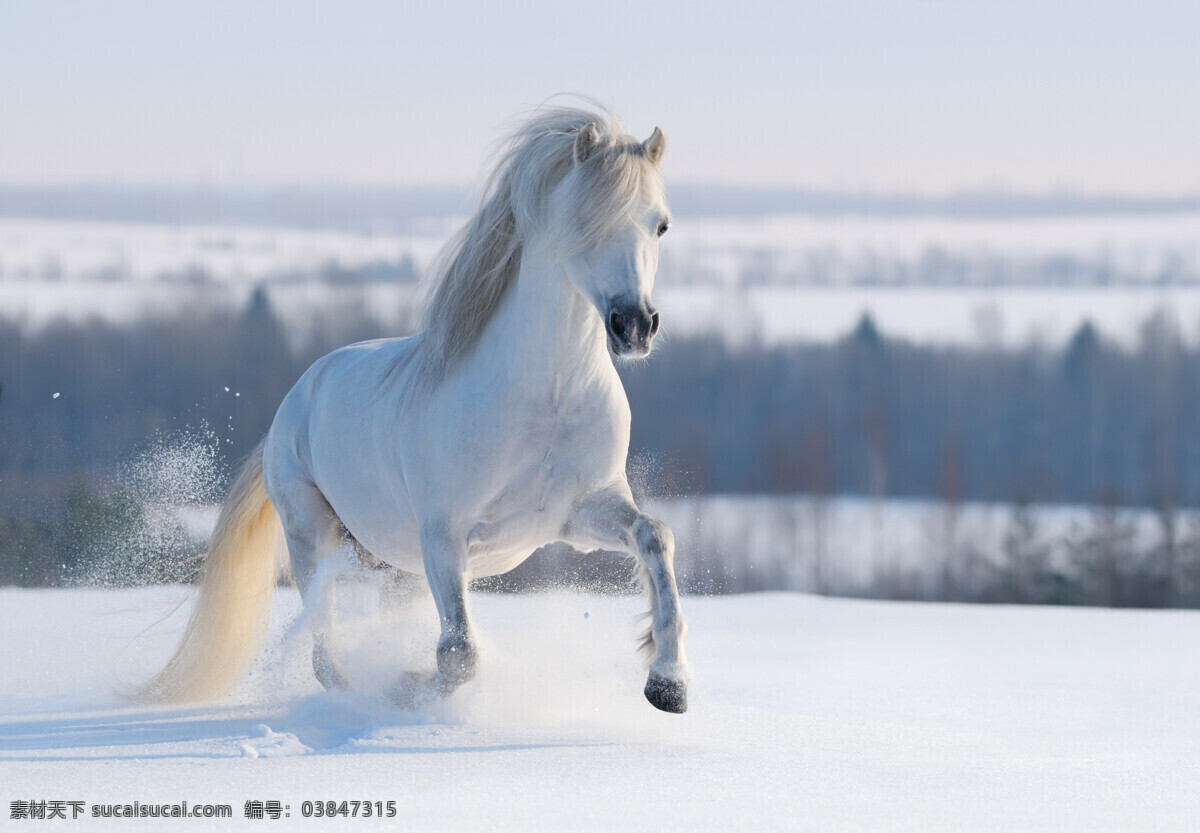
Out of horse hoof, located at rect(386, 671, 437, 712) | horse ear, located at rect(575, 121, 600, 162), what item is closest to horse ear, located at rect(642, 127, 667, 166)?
horse ear, located at rect(575, 121, 600, 162)

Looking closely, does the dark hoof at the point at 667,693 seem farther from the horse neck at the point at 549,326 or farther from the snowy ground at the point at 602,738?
the horse neck at the point at 549,326

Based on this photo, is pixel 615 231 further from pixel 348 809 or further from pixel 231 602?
pixel 231 602

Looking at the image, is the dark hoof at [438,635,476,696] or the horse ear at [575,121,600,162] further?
the dark hoof at [438,635,476,696]

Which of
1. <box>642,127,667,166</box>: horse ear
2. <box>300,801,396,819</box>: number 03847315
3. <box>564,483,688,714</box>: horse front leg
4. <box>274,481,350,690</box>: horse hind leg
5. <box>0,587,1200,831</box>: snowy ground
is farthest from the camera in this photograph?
<box>274,481,350,690</box>: horse hind leg

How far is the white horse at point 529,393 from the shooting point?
353cm

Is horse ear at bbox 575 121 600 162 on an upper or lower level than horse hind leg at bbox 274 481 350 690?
upper

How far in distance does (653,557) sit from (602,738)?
0.62 meters

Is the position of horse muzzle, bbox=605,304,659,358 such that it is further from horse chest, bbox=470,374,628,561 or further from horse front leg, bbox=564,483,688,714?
horse front leg, bbox=564,483,688,714

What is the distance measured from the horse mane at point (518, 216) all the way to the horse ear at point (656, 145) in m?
0.05

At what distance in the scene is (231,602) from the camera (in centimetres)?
535

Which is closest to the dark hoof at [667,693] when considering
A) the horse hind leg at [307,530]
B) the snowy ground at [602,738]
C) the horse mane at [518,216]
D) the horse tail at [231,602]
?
the snowy ground at [602,738]

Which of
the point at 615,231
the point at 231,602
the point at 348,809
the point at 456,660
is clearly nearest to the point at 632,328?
the point at 615,231

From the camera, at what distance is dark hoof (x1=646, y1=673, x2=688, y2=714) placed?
3.46m

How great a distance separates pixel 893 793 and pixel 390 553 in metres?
2.12
